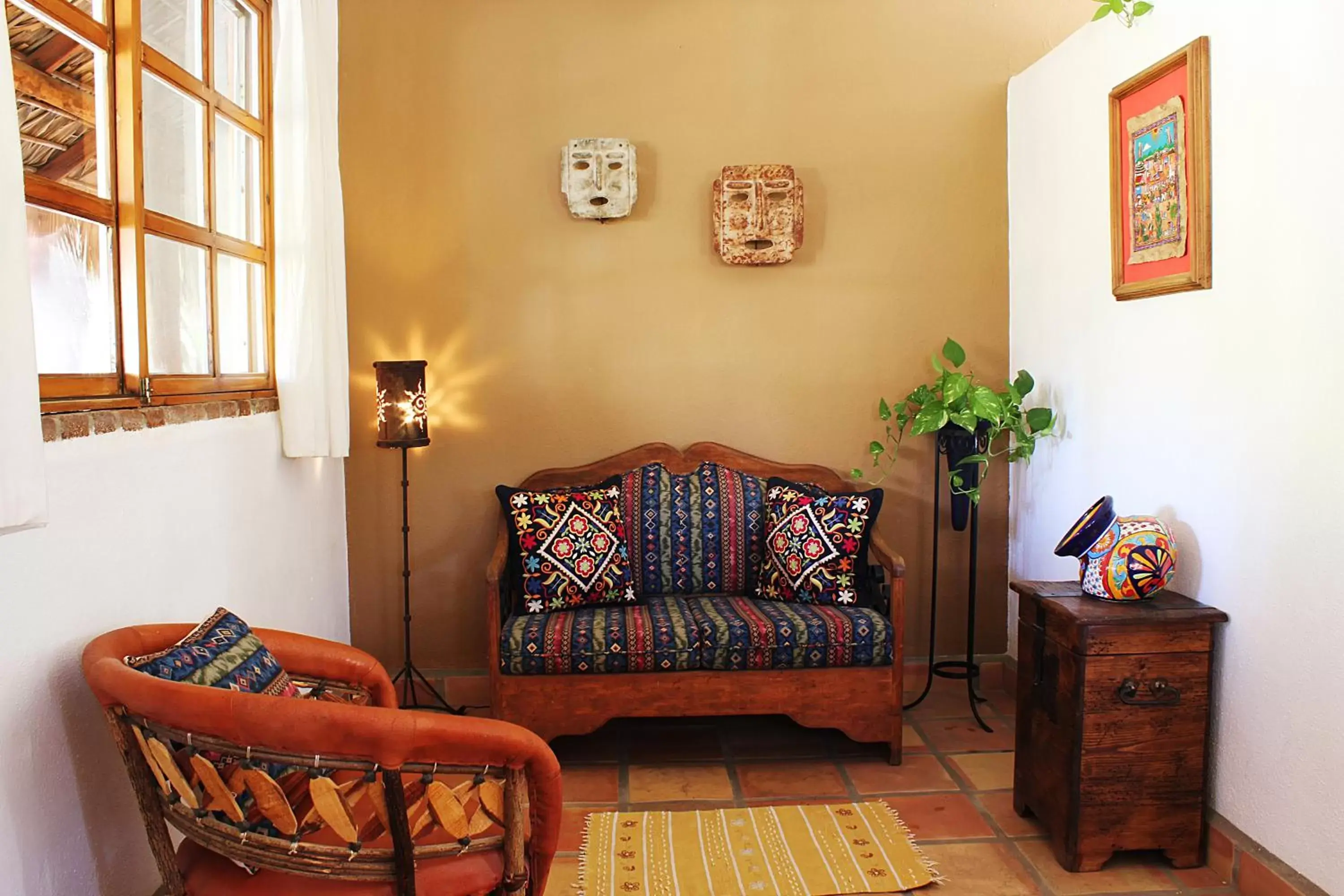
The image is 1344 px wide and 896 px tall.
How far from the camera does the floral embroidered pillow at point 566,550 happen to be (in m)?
3.63

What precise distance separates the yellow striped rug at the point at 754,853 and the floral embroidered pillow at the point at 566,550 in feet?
2.69

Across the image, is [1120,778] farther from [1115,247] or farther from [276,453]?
[276,453]

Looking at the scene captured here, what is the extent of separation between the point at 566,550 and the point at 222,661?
1698 mm

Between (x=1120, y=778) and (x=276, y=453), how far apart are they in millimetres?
2742

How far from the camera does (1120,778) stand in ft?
8.84

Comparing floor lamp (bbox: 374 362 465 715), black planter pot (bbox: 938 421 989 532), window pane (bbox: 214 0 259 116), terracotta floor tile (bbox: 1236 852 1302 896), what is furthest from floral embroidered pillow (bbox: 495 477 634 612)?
terracotta floor tile (bbox: 1236 852 1302 896)

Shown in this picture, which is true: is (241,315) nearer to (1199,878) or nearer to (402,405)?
(402,405)

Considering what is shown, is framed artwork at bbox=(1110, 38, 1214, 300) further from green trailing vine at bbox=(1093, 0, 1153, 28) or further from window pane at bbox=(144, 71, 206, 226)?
window pane at bbox=(144, 71, 206, 226)

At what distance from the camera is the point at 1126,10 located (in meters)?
3.11

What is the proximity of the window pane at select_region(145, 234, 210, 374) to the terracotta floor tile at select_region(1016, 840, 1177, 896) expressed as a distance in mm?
2746

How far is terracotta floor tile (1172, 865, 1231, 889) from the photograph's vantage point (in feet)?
8.75

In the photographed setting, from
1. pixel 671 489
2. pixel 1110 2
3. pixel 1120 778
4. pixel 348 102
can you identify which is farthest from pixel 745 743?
pixel 348 102

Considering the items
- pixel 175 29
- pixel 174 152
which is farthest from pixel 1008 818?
pixel 175 29

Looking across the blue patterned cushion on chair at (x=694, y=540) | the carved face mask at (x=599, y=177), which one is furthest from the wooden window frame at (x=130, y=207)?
the blue patterned cushion on chair at (x=694, y=540)
